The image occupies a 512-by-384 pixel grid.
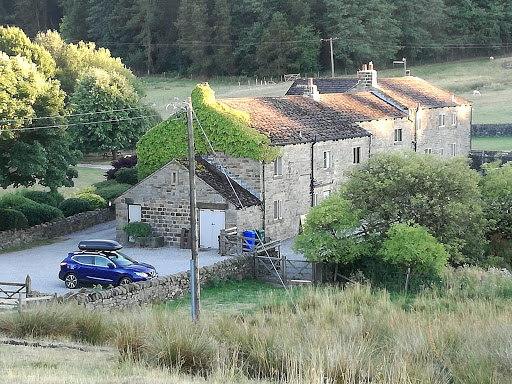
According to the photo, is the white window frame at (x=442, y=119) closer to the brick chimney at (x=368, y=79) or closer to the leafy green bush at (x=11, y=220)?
the brick chimney at (x=368, y=79)

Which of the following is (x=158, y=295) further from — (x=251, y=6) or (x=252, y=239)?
(x=251, y=6)

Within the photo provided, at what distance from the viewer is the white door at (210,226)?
37.9 meters

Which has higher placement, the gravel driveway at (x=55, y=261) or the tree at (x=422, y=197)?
the tree at (x=422, y=197)

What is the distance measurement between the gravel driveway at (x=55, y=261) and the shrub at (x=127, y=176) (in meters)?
13.5

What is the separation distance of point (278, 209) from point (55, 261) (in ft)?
36.7

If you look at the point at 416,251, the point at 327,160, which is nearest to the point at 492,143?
the point at 327,160

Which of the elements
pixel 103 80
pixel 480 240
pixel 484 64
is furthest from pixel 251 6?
pixel 480 240

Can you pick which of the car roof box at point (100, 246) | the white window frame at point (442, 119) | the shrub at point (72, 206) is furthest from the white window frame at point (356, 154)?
the car roof box at point (100, 246)

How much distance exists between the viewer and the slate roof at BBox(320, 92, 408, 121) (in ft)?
164

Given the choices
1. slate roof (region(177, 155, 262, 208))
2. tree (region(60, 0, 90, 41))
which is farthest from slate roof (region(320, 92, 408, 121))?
tree (region(60, 0, 90, 41))

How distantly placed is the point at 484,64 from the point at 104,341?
94159mm

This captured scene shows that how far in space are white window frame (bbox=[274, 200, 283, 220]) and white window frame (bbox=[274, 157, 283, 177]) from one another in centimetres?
134

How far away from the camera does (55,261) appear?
35.7 meters

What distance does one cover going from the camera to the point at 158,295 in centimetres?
2945
